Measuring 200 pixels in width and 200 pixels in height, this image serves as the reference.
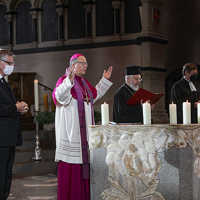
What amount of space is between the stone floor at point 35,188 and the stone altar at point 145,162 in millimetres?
1524

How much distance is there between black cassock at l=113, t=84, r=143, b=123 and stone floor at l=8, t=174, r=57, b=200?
1196mm

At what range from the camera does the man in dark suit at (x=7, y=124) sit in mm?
4676

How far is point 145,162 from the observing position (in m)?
4.39

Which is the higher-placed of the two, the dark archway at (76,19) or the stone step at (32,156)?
the dark archway at (76,19)

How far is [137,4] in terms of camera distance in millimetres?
14758

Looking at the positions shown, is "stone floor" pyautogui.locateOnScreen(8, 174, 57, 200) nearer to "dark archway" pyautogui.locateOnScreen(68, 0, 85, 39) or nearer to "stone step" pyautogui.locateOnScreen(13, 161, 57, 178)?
"stone step" pyautogui.locateOnScreen(13, 161, 57, 178)

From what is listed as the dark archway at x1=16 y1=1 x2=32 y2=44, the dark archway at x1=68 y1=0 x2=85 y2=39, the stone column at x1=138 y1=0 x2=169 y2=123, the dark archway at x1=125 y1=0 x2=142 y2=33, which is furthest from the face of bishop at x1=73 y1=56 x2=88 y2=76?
the dark archway at x1=16 y1=1 x2=32 y2=44

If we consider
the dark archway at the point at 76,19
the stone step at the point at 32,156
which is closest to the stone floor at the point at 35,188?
the stone step at the point at 32,156

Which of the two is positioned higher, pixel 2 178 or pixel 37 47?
pixel 37 47

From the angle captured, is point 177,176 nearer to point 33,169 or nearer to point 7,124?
point 7,124

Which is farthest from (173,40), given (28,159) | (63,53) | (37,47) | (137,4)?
(28,159)

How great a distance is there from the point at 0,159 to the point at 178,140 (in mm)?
1623

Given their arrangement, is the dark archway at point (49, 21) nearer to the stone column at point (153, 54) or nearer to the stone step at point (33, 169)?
the stone column at point (153, 54)

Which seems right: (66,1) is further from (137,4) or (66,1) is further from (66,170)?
(66,170)
